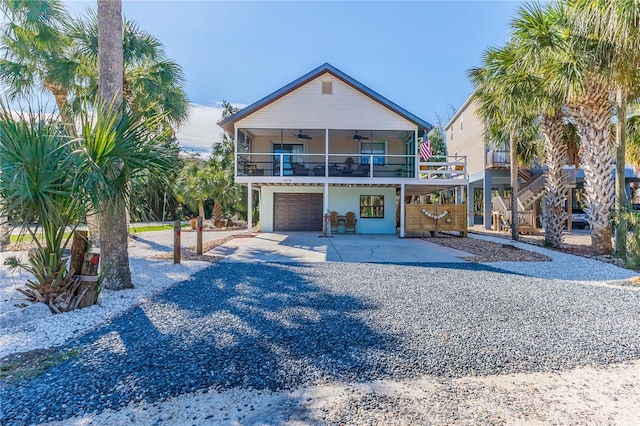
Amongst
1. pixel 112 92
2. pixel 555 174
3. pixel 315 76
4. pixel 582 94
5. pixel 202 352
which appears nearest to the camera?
pixel 202 352

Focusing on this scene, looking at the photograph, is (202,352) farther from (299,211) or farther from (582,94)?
(299,211)

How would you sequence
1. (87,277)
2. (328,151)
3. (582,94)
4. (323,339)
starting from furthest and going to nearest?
(328,151)
(582,94)
(87,277)
(323,339)

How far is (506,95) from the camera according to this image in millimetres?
11133

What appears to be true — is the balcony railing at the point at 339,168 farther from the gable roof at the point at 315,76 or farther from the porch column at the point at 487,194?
the porch column at the point at 487,194

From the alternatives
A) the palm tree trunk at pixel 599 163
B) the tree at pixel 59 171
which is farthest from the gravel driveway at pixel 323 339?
the palm tree trunk at pixel 599 163

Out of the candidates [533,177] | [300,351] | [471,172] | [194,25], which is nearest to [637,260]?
[300,351]

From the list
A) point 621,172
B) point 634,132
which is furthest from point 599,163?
point 634,132

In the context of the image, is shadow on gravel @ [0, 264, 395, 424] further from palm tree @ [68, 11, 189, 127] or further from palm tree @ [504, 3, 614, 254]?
palm tree @ [504, 3, 614, 254]

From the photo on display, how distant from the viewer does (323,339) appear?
381cm

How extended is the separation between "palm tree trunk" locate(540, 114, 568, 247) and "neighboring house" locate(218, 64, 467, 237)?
3.89 meters

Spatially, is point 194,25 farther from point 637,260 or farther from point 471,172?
point 471,172

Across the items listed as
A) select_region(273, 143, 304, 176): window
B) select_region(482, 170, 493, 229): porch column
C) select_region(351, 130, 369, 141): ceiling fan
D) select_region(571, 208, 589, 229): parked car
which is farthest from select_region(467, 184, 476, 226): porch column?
select_region(273, 143, 304, 176): window

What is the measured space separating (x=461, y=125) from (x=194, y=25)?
22971 millimetres

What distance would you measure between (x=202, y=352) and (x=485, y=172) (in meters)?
23.1
